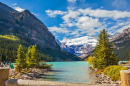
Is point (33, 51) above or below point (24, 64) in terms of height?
above

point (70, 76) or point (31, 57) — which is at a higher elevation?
point (31, 57)

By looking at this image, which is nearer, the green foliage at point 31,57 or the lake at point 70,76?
the lake at point 70,76

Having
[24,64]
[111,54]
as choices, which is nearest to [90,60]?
[111,54]

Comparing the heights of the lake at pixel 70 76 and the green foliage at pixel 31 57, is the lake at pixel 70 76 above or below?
below

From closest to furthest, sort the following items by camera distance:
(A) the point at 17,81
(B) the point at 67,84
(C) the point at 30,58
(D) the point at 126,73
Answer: (D) the point at 126,73 → (B) the point at 67,84 → (A) the point at 17,81 → (C) the point at 30,58

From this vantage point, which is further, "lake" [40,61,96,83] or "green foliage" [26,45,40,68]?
"green foliage" [26,45,40,68]

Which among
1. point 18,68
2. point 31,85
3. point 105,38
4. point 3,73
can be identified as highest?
point 105,38

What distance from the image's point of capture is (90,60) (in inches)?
2030

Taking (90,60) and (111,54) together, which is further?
(90,60)

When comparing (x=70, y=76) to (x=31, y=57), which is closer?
(x=70, y=76)

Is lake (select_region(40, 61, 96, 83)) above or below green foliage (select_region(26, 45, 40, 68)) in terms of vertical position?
below

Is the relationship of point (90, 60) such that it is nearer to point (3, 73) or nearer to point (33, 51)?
point (33, 51)

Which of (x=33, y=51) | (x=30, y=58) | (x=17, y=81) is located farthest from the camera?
(x=33, y=51)

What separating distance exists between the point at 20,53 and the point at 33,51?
1646cm
